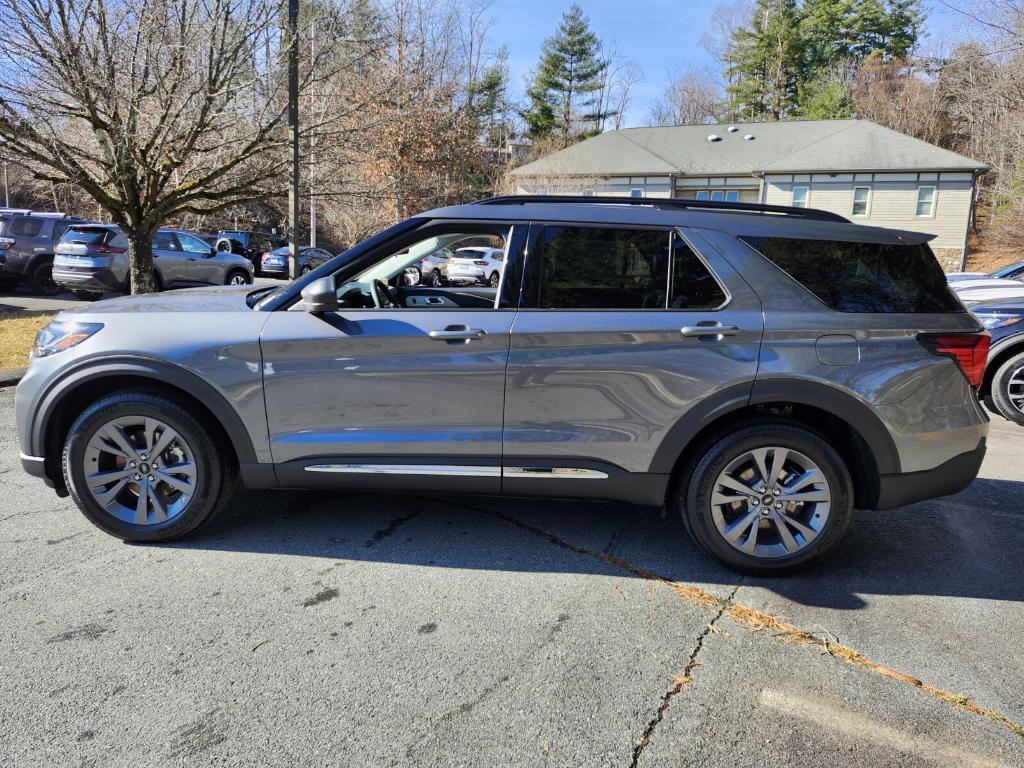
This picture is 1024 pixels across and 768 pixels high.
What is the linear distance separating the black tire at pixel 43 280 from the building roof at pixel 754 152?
2293 cm

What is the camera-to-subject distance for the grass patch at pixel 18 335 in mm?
8188

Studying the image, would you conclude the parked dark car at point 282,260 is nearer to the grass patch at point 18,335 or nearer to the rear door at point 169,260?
the rear door at point 169,260

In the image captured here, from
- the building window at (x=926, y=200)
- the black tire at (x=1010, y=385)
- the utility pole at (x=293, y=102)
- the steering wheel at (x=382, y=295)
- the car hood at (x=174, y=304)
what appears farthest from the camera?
the building window at (x=926, y=200)

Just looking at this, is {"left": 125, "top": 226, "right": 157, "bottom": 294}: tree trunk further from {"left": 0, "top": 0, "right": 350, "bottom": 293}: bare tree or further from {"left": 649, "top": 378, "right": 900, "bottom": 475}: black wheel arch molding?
{"left": 649, "top": 378, "right": 900, "bottom": 475}: black wheel arch molding

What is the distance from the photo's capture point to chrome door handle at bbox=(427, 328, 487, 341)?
11.0 ft

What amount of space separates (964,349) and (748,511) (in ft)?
4.25

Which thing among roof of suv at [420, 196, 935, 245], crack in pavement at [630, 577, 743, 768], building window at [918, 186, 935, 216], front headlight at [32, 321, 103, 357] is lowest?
crack in pavement at [630, 577, 743, 768]

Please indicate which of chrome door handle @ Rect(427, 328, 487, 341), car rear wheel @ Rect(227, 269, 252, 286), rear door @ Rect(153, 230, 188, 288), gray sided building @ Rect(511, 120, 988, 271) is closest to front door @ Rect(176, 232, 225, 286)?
rear door @ Rect(153, 230, 188, 288)

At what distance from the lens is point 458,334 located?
3.34 metres

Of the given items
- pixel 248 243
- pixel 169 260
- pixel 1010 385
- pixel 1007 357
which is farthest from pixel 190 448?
pixel 248 243

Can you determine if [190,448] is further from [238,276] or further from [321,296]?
[238,276]

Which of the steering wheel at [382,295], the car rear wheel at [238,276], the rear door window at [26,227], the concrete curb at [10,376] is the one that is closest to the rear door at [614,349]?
the steering wheel at [382,295]

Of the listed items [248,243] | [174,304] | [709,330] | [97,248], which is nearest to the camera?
[709,330]

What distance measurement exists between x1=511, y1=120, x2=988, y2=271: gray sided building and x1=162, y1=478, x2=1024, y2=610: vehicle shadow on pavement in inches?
1093
